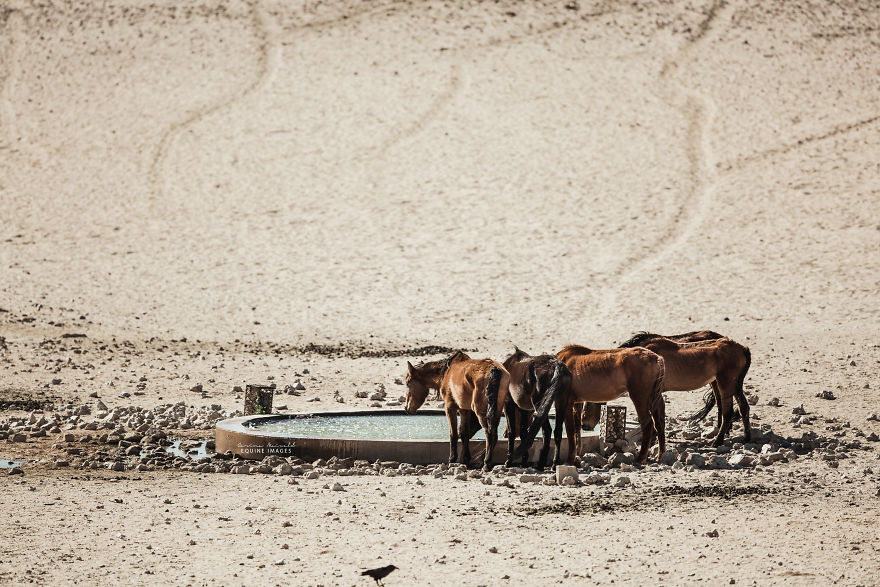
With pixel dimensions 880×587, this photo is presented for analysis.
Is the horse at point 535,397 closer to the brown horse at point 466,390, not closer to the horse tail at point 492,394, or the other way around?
the brown horse at point 466,390

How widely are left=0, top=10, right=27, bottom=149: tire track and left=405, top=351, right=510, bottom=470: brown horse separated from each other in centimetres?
3653

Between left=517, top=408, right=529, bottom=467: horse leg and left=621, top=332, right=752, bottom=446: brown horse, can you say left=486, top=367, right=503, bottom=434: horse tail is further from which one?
left=621, top=332, right=752, bottom=446: brown horse

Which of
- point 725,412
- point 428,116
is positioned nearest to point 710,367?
point 725,412

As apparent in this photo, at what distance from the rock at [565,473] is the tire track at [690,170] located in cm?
1769

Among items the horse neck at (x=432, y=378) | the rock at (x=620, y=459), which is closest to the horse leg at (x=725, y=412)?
the rock at (x=620, y=459)

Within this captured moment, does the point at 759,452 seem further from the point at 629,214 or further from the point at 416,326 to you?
the point at 629,214

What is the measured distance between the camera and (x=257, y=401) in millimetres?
15648

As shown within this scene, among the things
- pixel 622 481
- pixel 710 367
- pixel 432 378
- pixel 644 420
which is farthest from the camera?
pixel 710 367

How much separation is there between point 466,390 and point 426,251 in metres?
23.4

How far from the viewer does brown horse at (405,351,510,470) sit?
460 inches

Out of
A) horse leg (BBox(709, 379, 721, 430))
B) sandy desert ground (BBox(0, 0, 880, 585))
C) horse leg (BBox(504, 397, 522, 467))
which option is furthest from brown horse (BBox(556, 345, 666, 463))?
horse leg (BBox(709, 379, 721, 430))

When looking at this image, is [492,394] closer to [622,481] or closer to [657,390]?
[622,481]

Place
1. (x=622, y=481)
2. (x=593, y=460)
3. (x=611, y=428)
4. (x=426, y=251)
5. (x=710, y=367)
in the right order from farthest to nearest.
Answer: (x=426, y=251)
(x=710, y=367)
(x=611, y=428)
(x=593, y=460)
(x=622, y=481)

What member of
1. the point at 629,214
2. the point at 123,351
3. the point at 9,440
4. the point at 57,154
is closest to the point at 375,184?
the point at 629,214
